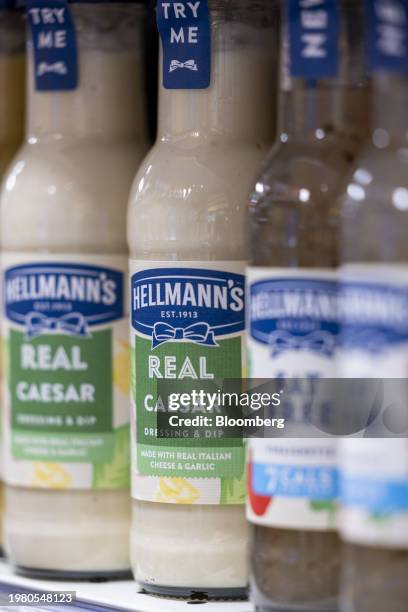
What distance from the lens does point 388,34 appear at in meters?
1.06

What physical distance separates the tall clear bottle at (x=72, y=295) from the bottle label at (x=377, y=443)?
1.54 feet

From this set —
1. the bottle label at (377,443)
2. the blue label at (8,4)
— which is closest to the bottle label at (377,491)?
the bottle label at (377,443)

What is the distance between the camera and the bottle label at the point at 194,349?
4.33ft

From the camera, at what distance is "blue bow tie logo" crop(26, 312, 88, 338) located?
1.46 meters

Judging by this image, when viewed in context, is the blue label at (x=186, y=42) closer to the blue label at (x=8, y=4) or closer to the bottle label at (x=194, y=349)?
the bottle label at (x=194, y=349)

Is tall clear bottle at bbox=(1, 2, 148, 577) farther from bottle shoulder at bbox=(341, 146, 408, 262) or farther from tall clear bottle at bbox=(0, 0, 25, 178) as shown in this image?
bottle shoulder at bbox=(341, 146, 408, 262)

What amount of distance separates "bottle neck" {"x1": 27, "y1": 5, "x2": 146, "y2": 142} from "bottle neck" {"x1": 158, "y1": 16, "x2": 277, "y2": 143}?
0.51 feet

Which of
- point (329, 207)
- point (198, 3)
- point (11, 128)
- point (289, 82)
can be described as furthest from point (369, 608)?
point (11, 128)

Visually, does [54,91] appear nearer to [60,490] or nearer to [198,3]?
[198,3]

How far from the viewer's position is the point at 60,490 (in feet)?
4.88

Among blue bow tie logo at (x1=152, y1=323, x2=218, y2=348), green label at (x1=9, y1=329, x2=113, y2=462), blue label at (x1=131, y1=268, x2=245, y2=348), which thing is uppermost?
blue label at (x1=131, y1=268, x2=245, y2=348)

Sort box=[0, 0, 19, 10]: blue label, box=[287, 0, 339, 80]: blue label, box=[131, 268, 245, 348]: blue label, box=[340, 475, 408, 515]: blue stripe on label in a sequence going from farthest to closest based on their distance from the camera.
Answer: box=[0, 0, 19, 10]: blue label, box=[131, 268, 245, 348]: blue label, box=[287, 0, 339, 80]: blue label, box=[340, 475, 408, 515]: blue stripe on label

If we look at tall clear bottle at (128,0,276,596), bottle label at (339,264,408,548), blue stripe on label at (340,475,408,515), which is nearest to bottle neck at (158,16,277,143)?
tall clear bottle at (128,0,276,596)

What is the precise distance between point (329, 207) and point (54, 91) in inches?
19.8
